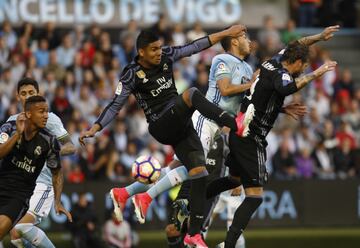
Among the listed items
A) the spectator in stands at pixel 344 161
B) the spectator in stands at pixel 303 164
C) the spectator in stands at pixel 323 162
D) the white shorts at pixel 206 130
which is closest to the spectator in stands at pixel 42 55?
the spectator in stands at pixel 303 164

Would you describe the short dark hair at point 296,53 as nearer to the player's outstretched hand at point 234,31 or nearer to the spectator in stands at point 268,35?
the player's outstretched hand at point 234,31

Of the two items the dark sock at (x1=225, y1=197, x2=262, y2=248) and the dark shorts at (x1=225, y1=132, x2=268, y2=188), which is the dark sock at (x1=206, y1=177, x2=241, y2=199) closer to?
the dark shorts at (x1=225, y1=132, x2=268, y2=188)

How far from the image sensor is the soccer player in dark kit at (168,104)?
12664mm

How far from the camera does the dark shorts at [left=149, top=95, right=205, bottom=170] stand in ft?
41.5

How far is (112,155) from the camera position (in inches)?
760

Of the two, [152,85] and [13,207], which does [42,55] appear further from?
[13,207]

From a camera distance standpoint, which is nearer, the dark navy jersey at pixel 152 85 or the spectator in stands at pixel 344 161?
the dark navy jersey at pixel 152 85

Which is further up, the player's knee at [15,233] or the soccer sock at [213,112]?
the soccer sock at [213,112]

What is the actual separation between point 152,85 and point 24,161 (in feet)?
5.69

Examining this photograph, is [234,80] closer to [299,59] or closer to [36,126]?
[299,59]

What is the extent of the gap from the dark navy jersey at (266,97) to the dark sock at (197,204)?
0.87 m

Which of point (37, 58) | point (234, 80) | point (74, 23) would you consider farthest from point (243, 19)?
point (234, 80)

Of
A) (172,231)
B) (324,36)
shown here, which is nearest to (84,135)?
(172,231)

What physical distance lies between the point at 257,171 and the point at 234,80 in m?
1.24
